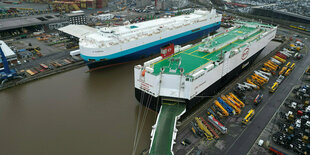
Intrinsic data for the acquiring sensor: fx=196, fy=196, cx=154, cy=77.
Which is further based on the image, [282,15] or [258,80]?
[282,15]

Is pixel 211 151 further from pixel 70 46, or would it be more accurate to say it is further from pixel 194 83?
pixel 70 46

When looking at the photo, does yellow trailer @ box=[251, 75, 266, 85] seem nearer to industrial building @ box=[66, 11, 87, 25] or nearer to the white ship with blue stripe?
the white ship with blue stripe

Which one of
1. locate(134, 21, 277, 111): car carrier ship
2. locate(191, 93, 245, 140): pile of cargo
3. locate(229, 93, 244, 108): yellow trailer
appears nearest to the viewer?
locate(191, 93, 245, 140): pile of cargo

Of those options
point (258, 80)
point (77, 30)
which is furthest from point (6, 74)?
point (258, 80)

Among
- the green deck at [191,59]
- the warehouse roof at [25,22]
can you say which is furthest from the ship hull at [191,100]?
the warehouse roof at [25,22]

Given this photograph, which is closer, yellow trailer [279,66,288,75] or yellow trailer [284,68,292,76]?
yellow trailer [284,68,292,76]

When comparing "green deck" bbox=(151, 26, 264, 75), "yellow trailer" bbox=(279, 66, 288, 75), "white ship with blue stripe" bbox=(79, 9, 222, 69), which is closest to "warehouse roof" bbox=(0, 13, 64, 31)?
"white ship with blue stripe" bbox=(79, 9, 222, 69)

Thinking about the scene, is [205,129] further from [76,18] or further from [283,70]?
[76,18]
